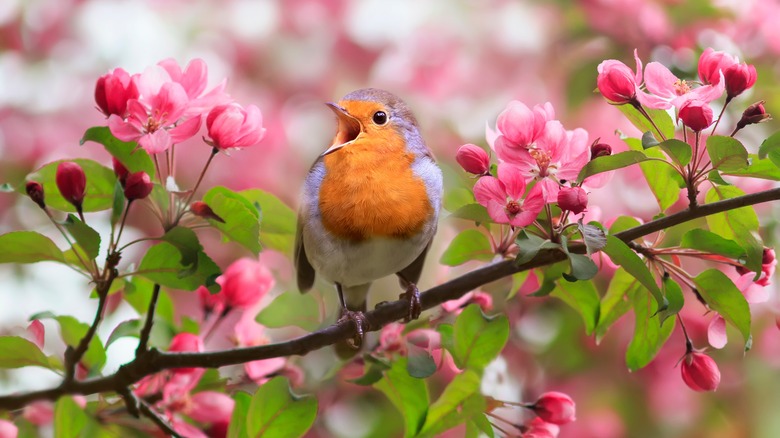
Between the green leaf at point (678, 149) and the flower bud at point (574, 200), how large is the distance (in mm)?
119

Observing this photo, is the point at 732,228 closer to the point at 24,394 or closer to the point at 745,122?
the point at 745,122

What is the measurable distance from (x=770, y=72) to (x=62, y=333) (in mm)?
1877

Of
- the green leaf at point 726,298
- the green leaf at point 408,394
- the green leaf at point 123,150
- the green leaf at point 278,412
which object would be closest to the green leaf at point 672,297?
the green leaf at point 726,298

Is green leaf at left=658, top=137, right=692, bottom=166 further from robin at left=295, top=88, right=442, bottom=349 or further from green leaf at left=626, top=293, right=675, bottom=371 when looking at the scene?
robin at left=295, top=88, right=442, bottom=349

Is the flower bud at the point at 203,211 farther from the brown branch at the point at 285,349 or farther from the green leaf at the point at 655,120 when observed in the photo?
the green leaf at the point at 655,120

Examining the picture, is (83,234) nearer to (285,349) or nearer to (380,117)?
(285,349)

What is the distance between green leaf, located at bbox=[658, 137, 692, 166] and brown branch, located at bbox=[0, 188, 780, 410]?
0.24ft

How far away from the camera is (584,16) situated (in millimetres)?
2885

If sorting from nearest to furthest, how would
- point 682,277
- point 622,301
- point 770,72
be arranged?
point 682,277, point 622,301, point 770,72

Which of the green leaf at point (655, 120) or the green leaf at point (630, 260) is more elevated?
the green leaf at point (655, 120)

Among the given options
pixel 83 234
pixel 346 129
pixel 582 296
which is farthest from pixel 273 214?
pixel 582 296

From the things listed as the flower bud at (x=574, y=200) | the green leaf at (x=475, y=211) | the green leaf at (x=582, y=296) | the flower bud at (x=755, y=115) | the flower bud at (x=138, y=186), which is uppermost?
the flower bud at (x=755, y=115)

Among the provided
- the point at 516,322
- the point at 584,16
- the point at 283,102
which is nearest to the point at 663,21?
the point at 584,16

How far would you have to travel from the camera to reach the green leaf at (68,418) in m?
1.28
